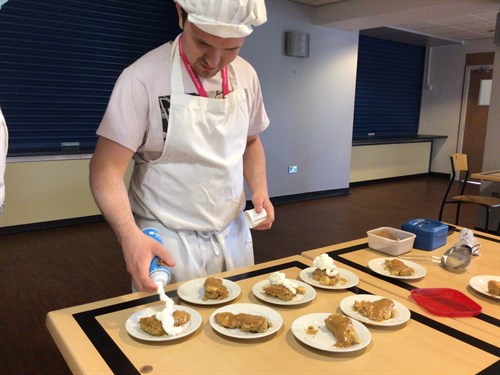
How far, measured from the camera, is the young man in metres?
1.04

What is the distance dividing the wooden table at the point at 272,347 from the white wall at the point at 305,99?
Result: 4162 mm

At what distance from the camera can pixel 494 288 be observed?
47.4 inches

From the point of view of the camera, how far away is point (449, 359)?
35.4 inches

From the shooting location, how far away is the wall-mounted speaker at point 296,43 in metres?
5.10

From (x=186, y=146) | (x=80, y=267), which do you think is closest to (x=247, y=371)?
(x=186, y=146)

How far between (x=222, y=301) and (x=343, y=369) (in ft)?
1.15

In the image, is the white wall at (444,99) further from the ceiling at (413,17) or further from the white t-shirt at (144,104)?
the white t-shirt at (144,104)

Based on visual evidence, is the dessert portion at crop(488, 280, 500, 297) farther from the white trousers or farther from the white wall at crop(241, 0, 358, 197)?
the white wall at crop(241, 0, 358, 197)

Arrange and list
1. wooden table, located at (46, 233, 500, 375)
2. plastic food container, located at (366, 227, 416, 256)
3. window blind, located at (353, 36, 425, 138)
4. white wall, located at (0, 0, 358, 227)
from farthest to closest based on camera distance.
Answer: window blind, located at (353, 36, 425, 138) → white wall, located at (0, 0, 358, 227) → plastic food container, located at (366, 227, 416, 256) → wooden table, located at (46, 233, 500, 375)

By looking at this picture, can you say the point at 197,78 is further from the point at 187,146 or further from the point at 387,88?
the point at 387,88

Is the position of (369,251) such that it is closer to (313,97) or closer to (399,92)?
(313,97)

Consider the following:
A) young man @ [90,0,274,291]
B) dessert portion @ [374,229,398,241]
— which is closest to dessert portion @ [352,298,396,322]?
young man @ [90,0,274,291]

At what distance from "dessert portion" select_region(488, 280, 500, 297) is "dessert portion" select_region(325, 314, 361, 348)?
0.51 metres

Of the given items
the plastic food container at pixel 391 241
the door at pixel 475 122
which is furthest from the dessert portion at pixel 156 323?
the door at pixel 475 122
